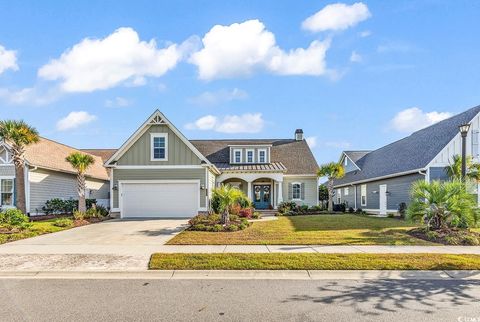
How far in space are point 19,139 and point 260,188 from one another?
670 inches

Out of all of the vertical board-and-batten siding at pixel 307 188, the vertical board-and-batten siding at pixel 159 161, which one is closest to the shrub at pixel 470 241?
the vertical board-and-batten siding at pixel 159 161

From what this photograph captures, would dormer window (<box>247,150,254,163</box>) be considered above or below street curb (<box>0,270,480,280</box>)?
above

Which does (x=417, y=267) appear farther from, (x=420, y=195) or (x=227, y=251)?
(x=420, y=195)

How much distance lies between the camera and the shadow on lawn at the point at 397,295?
548 cm

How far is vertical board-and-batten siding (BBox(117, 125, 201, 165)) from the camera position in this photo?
70.6 ft

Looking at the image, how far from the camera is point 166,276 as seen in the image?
7461mm

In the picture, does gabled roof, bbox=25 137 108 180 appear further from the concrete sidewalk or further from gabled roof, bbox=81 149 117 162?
the concrete sidewalk

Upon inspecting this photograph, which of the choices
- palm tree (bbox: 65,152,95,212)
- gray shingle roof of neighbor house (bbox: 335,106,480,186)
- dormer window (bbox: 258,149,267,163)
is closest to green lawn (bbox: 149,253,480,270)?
gray shingle roof of neighbor house (bbox: 335,106,480,186)

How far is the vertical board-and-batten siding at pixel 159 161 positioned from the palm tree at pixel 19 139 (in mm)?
5104

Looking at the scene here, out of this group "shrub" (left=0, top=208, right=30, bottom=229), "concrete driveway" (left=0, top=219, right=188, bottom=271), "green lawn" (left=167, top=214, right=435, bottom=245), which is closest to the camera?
"concrete driveway" (left=0, top=219, right=188, bottom=271)

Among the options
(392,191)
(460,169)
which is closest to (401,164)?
(392,191)

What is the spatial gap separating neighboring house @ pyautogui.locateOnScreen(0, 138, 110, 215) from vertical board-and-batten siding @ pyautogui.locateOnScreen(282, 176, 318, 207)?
15.5 m

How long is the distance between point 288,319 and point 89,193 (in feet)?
85.2

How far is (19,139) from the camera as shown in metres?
18.5
